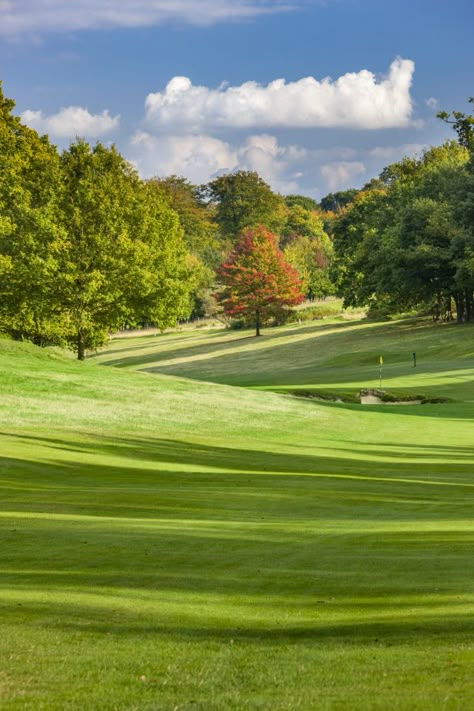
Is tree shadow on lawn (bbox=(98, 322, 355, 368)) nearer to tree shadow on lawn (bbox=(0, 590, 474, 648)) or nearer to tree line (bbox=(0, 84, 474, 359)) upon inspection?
tree line (bbox=(0, 84, 474, 359))

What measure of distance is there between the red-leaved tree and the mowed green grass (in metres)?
69.9

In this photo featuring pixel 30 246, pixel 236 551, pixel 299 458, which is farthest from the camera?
pixel 30 246

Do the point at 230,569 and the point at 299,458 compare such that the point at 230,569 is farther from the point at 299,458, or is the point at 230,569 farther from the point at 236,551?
the point at 299,458

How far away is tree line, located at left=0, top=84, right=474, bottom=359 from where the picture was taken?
5394cm

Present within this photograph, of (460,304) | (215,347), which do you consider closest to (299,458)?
(460,304)

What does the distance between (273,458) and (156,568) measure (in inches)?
505

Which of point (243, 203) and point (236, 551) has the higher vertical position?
point (243, 203)

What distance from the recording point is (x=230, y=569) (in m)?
9.91

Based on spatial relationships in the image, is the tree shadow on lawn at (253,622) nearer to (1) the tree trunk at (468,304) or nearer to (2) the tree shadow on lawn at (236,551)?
(2) the tree shadow on lawn at (236,551)

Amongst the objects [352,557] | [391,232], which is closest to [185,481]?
[352,557]

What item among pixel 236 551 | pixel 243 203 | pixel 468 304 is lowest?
pixel 236 551

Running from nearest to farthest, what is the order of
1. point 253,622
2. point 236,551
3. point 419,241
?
point 253,622, point 236,551, point 419,241

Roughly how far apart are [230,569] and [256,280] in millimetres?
88863


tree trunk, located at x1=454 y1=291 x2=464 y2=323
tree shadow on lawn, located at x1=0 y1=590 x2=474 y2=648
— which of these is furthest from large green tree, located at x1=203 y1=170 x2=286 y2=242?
tree shadow on lawn, located at x1=0 y1=590 x2=474 y2=648
